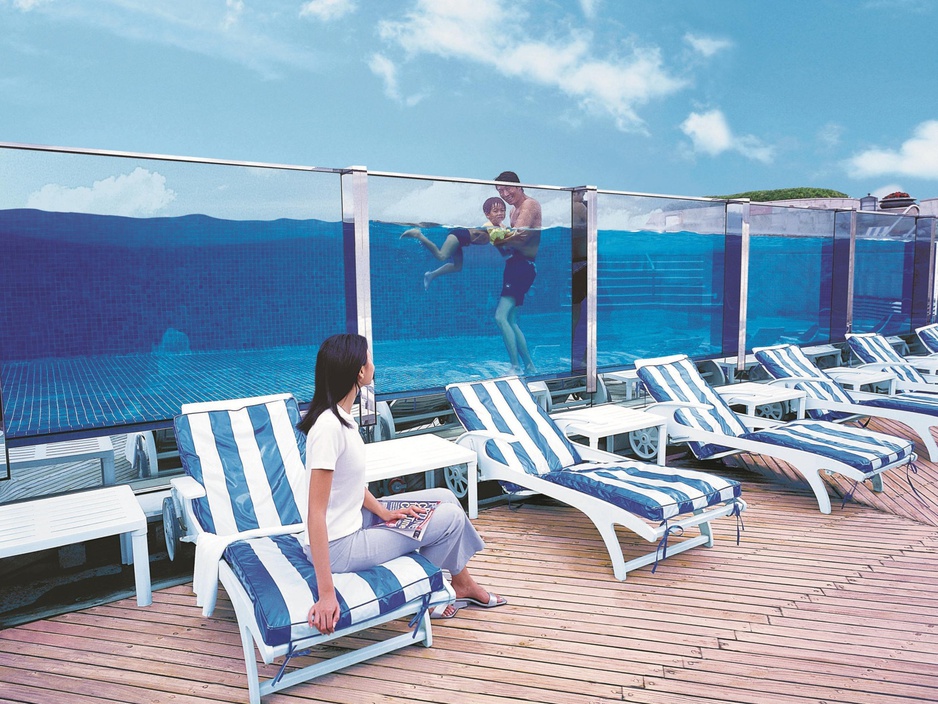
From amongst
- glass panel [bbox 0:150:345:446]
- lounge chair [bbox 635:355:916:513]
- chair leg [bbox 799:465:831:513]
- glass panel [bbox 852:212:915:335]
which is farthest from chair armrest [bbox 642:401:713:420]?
glass panel [bbox 852:212:915:335]

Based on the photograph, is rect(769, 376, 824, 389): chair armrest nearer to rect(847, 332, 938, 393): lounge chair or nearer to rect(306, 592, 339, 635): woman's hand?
rect(847, 332, 938, 393): lounge chair

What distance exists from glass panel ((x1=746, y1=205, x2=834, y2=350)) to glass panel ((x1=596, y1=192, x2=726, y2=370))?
22.7 inches

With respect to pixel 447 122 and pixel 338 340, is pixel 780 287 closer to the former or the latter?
pixel 338 340

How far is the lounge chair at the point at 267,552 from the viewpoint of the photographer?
7.70ft

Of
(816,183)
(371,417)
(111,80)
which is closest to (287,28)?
(111,80)

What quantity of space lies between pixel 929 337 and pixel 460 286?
6.93 metres

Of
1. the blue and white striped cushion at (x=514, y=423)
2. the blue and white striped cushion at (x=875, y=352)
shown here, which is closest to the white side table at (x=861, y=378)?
the blue and white striped cushion at (x=875, y=352)

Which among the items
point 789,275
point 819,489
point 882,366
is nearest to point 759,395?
point 819,489

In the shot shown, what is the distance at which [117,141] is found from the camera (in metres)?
37.8

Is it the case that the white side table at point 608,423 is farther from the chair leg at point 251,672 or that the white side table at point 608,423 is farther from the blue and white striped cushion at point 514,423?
the chair leg at point 251,672

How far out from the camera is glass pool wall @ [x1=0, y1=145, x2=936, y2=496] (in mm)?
3391

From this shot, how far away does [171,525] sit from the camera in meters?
3.44

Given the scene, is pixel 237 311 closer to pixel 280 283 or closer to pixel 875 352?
pixel 280 283

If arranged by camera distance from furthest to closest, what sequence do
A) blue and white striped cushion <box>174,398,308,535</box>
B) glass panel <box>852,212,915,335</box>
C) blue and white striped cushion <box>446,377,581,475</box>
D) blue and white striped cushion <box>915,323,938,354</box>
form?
blue and white striped cushion <box>915,323,938,354</box> < glass panel <box>852,212,915,335</box> < blue and white striped cushion <box>446,377,581,475</box> < blue and white striped cushion <box>174,398,308,535</box>
